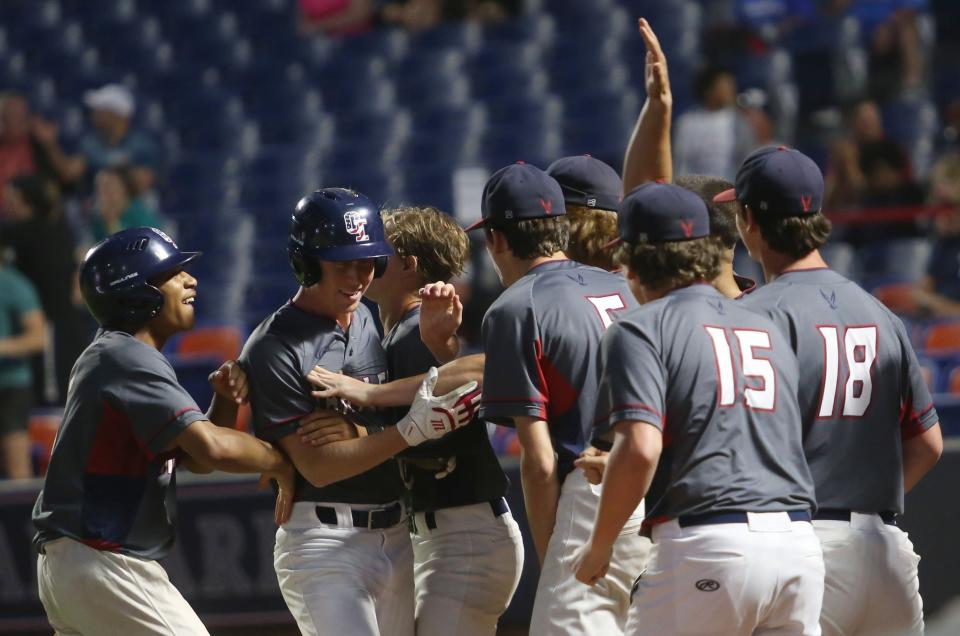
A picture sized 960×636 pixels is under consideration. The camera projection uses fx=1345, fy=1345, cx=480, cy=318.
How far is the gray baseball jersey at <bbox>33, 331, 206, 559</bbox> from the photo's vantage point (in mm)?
3664

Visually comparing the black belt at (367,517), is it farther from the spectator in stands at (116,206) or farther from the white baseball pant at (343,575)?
the spectator in stands at (116,206)

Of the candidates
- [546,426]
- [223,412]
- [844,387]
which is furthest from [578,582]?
[223,412]

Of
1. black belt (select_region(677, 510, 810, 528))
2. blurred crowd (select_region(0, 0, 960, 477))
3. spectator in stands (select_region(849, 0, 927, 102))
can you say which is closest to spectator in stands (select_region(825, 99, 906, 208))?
blurred crowd (select_region(0, 0, 960, 477))

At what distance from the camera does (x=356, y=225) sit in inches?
151

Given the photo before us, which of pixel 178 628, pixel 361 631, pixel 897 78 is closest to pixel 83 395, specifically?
pixel 178 628

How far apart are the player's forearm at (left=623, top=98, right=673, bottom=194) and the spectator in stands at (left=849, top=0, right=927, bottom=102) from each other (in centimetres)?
615

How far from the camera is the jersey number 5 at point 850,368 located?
3.49 meters

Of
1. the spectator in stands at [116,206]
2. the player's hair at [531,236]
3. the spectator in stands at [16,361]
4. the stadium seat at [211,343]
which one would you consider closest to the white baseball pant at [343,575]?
the player's hair at [531,236]

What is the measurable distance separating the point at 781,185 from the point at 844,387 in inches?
22.0

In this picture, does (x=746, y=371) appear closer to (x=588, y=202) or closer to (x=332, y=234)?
(x=588, y=202)

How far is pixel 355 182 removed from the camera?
11.7 meters

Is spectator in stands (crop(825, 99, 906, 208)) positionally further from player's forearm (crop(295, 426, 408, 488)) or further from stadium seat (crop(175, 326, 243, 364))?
player's forearm (crop(295, 426, 408, 488))

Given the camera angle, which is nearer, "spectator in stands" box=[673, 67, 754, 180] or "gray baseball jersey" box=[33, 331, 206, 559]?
"gray baseball jersey" box=[33, 331, 206, 559]

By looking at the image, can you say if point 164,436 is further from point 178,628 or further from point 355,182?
point 355,182
